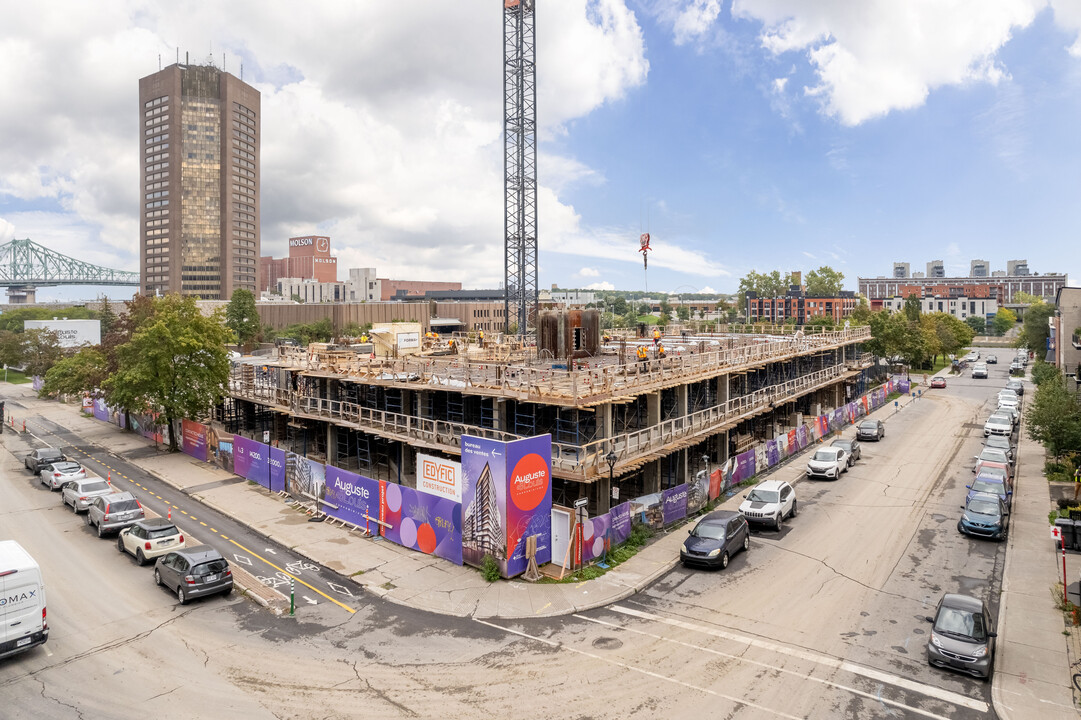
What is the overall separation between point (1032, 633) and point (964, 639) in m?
3.43

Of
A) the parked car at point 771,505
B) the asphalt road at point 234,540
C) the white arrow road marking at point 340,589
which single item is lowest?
the asphalt road at point 234,540

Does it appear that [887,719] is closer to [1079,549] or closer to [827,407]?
[1079,549]

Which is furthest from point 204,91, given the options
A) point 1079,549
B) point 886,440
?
point 1079,549

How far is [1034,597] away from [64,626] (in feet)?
82.3

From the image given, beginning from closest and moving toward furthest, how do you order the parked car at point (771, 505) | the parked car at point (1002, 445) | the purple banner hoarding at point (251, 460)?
the parked car at point (771, 505) < the purple banner hoarding at point (251, 460) < the parked car at point (1002, 445)

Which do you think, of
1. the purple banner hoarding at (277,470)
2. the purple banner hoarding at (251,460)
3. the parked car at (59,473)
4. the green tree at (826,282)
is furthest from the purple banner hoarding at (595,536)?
the green tree at (826,282)

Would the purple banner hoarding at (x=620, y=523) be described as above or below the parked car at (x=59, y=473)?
above

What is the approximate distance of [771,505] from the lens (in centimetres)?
2308

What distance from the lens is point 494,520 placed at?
716 inches

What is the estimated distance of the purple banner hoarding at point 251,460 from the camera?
29312 millimetres

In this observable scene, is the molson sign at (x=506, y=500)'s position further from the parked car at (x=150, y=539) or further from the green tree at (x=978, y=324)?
the green tree at (x=978, y=324)

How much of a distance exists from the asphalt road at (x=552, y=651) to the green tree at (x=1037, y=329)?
7609cm

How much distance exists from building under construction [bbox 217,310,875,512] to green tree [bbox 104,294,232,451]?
3.12m

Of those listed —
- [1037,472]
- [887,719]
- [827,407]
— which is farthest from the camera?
[827,407]
